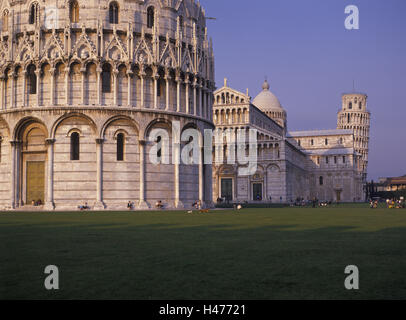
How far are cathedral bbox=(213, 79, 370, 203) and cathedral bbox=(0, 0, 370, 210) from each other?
34992 millimetres

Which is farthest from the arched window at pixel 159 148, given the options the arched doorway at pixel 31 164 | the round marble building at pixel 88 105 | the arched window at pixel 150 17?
the arched window at pixel 150 17

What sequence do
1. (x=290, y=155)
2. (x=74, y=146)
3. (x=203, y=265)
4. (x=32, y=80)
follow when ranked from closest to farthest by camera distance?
(x=203, y=265) → (x=74, y=146) → (x=32, y=80) → (x=290, y=155)

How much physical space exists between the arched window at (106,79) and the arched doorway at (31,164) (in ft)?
20.5

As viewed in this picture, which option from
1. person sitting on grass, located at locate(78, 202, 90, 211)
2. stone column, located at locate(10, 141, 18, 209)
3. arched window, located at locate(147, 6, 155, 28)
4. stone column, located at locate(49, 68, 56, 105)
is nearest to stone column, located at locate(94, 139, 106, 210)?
person sitting on grass, located at locate(78, 202, 90, 211)

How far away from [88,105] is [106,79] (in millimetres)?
2990

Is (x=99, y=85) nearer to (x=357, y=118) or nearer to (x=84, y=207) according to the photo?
(x=84, y=207)

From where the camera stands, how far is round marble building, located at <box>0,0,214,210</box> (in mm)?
40688

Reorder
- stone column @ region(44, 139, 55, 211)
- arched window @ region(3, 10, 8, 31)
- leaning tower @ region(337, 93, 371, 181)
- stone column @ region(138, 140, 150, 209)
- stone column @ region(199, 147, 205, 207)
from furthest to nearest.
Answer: leaning tower @ region(337, 93, 371, 181)
stone column @ region(199, 147, 205, 207)
arched window @ region(3, 10, 8, 31)
stone column @ region(138, 140, 150, 209)
stone column @ region(44, 139, 55, 211)

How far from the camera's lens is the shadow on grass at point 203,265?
811 centimetres

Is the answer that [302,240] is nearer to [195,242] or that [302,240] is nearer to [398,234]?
[195,242]

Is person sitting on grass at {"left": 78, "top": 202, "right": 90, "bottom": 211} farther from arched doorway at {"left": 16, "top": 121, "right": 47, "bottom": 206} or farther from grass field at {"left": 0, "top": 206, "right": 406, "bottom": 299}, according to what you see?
grass field at {"left": 0, "top": 206, "right": 406, "bottom": 299}

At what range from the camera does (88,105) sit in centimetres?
4062

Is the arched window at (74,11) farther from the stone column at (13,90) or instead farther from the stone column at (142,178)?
the stone column at (142,178)

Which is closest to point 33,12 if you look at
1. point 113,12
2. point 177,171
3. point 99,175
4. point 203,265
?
point 113,12
